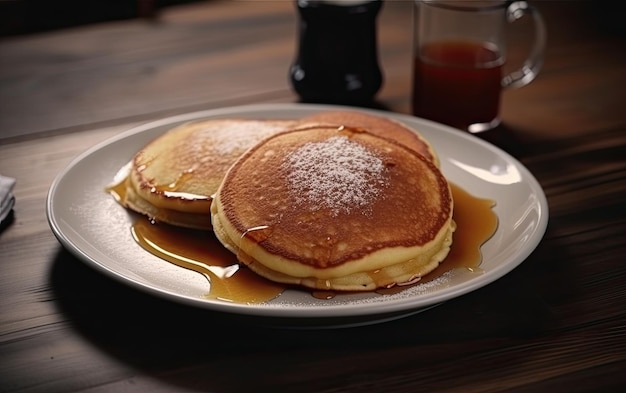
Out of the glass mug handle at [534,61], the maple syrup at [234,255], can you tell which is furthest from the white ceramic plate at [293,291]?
the glass mug handle at [534,61]

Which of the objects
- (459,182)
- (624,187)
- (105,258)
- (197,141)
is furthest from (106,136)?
(624,187)

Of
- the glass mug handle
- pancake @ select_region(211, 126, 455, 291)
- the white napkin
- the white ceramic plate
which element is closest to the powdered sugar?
pancake @ select_region(211, 126, 455, 291)

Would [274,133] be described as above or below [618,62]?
above

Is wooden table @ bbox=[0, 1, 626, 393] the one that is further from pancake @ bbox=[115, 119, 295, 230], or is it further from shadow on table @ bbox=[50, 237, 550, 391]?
pancake @ bbox=[115, 119, 295, 230]

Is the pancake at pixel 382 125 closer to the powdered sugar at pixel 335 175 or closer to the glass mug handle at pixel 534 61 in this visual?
the powdered sugar at pixel 335 175

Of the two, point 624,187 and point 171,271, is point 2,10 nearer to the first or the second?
point 171,271

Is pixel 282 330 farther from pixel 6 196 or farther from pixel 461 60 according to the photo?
pixel 461 60
